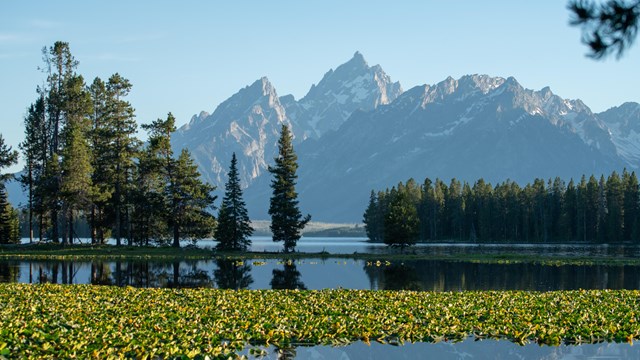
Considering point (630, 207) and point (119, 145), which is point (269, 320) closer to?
point (119, 145)

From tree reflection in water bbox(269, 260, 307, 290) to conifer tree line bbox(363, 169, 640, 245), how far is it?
81332mm

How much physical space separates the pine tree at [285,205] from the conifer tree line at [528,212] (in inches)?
2131

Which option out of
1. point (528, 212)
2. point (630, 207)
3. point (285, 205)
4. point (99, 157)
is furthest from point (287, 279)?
point (528, 212)

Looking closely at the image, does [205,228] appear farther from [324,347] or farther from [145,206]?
[324,347]

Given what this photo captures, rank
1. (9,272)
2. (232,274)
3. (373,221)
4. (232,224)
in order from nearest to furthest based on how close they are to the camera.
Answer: (9,272) < (232,274) < (232,224) < (373,221)

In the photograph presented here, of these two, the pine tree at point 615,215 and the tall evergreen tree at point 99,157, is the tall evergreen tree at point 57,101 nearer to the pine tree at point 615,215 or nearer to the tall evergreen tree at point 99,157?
the tall evergreen tree at point 99,157

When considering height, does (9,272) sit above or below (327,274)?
above

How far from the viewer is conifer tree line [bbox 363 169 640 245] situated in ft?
477

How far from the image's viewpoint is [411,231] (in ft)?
295

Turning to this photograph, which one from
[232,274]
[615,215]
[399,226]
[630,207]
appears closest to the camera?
[232,274]

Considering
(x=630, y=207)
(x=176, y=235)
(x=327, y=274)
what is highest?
(x=630, y=207)

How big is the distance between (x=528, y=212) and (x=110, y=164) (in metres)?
103

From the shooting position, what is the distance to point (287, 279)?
177ft

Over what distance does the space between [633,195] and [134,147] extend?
10440cm
